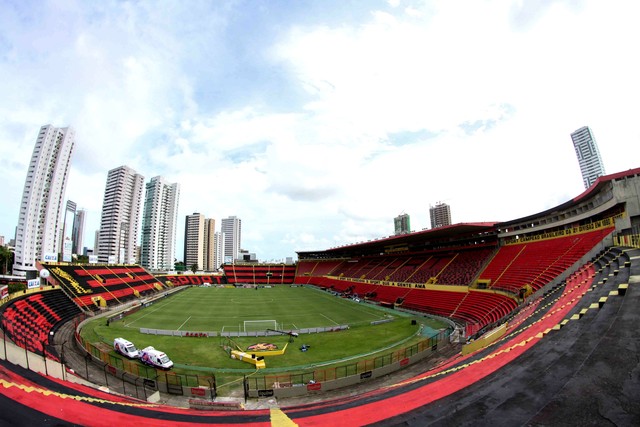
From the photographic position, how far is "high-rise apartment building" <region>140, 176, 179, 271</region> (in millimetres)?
155500

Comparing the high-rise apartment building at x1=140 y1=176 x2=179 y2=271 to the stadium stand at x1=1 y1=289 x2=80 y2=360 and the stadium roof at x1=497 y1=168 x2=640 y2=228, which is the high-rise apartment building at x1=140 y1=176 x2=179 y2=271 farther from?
the stadium roof at x1=497 y1=168 x2=640 y2=228

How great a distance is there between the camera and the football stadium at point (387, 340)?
297 inches

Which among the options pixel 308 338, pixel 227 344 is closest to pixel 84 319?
pixel 227 344

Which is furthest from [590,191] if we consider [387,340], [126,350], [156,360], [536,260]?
[126,350]

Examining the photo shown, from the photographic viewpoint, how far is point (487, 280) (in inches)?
1503

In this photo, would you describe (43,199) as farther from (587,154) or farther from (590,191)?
(587,154)

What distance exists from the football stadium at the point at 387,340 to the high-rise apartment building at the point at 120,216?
3384 inches

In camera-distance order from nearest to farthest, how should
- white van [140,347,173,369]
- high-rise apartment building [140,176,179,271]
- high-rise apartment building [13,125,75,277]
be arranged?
white van [140,347,173,369], high-rise apartment building [13,125,75,277], high-rise apartment building [140,176,179,271]

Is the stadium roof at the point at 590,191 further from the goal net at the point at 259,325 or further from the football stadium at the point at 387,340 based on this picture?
the goal net at the point at 259,325

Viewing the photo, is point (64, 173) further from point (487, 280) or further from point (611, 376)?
point (611, 376)

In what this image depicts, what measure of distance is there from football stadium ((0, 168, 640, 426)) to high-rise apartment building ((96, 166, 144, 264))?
85960 mm

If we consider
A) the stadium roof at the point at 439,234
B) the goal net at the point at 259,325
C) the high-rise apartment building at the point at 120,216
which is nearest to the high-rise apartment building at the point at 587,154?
the stadium roof at the point at 439,234

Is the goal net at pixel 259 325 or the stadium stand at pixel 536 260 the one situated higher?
the stadium stand at pixel 536 260

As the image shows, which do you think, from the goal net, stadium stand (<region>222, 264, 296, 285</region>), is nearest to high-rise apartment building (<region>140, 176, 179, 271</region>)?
stadium stand (<region>222, 264, 296, 285</region>)
